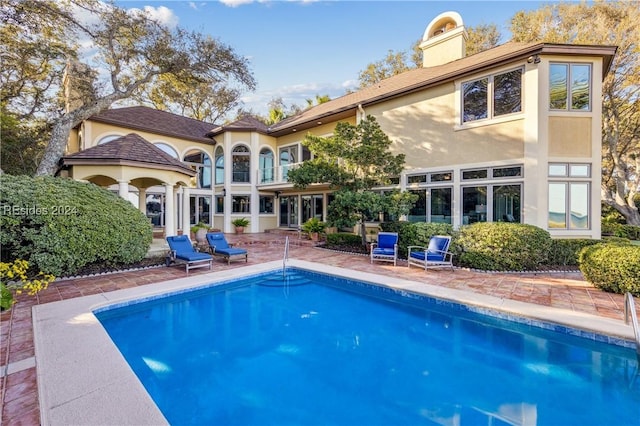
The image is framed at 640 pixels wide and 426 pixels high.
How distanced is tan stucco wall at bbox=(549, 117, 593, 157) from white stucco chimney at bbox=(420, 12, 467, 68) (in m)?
6.91

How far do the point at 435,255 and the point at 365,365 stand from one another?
5956 mm

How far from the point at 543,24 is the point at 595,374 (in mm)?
23073

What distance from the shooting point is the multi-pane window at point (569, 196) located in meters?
10.9

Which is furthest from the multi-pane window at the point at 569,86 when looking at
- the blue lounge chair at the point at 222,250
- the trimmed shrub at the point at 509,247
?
the blue lounge chair at the point at 222,250

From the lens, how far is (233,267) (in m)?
10.2

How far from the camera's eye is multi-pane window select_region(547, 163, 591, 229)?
10914 mm

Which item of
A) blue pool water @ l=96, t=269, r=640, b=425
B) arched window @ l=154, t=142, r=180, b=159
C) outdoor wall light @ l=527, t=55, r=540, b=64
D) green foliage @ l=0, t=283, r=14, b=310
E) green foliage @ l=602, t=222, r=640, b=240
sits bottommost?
blue pool water @ l=96, t=269, r=640, b=425

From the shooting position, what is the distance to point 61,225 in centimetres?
781

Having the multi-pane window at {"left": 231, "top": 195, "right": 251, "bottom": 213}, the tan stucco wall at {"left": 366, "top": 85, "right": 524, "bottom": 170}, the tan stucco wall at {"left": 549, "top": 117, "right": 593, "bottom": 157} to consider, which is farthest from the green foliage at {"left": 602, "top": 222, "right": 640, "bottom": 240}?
the multi-pane window at {"left": 231, "top": 195, "right": 251, "bottom": 213}

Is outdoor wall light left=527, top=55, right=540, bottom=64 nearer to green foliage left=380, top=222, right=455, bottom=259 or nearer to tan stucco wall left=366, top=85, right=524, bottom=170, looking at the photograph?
tan stucco wall left=366, top=85, right=524, bottom=170

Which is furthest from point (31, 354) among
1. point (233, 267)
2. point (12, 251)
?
point (233, 267)

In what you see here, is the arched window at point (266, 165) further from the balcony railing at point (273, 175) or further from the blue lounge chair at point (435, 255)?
the blue lounge chair at point (435, 255)

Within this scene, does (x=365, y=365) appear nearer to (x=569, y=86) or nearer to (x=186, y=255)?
(x=186, y=255)

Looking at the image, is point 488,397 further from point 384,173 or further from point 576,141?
point 576,141
